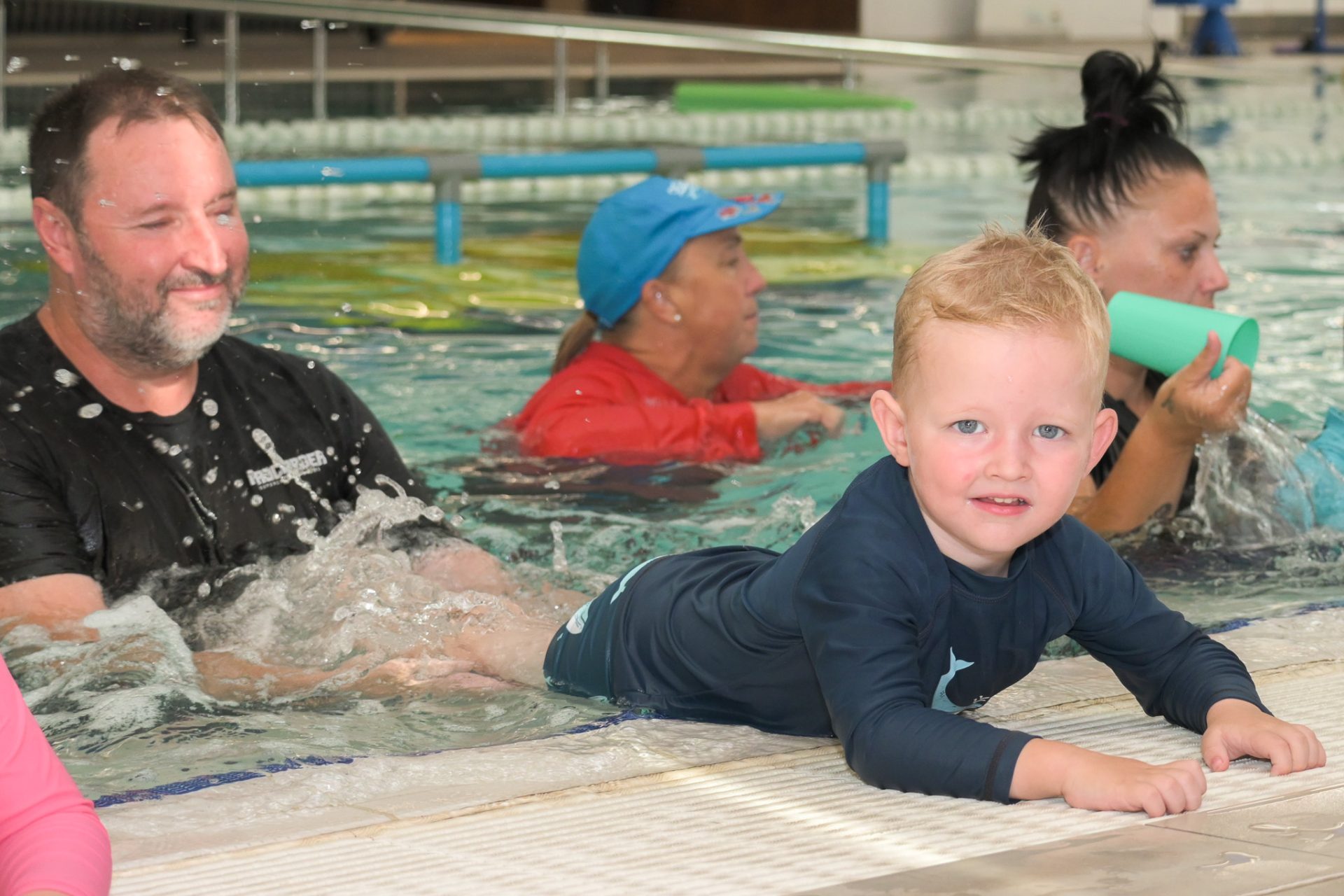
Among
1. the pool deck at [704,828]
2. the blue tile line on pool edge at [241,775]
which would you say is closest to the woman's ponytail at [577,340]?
the blue tile line on pool edge at [241,775]

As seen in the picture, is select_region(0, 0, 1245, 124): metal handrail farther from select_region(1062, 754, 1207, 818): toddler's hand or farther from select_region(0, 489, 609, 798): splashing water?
select_region(1062, 754, 1207, 818): toddler's hand

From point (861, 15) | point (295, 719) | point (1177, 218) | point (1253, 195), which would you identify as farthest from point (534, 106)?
point (295, 719)

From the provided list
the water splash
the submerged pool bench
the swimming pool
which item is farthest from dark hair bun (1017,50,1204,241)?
the submerged pool bench

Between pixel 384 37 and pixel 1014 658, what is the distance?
647 inches

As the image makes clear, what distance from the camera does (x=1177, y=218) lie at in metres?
3.64

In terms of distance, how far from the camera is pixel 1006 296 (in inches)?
78.8

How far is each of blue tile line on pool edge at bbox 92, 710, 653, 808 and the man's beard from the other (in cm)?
94

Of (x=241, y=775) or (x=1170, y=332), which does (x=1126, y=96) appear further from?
(x=241, y=775)

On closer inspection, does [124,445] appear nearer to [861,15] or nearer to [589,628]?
[589,628]

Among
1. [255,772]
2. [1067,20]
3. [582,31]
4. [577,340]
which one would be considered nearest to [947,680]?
[255,772]

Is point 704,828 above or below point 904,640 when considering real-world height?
below

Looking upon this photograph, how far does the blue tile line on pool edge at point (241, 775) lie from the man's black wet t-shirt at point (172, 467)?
2.54 feet

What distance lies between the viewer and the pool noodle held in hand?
3.26 metres

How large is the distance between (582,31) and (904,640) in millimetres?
7509
